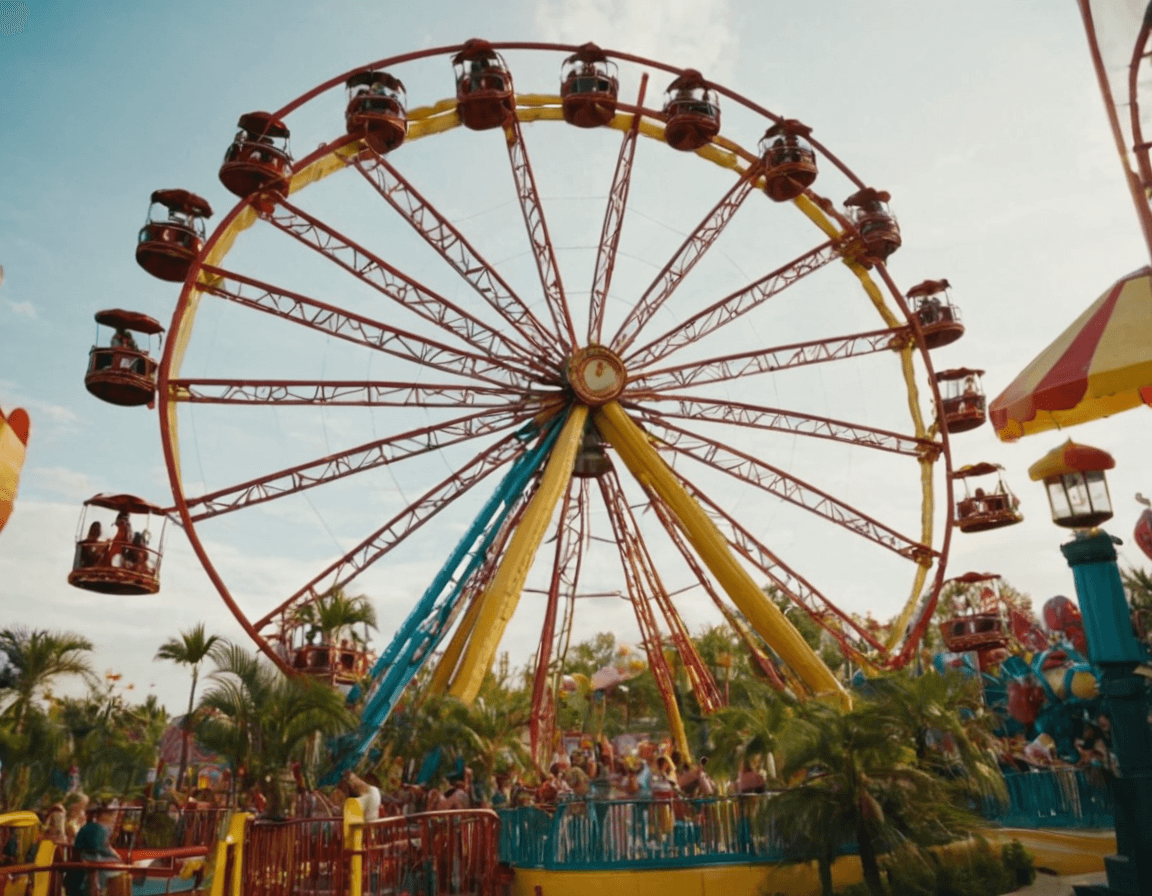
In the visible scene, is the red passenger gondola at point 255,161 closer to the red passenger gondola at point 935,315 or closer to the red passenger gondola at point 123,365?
the red passenger gondola at point 123,365

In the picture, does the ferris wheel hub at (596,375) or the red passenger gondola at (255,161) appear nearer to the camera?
the red passenger gondola at (255,161)

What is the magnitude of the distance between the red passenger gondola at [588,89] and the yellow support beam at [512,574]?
6.86 meters

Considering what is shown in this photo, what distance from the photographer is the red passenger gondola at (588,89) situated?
19984 mm

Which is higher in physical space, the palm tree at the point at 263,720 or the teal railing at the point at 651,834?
the palm tree at the point at 263,720

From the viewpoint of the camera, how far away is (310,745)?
16.0 m

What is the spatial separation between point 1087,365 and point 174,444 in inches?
593

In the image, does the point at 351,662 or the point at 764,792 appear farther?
the point at 351,662

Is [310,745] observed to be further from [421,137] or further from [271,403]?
[421,137]

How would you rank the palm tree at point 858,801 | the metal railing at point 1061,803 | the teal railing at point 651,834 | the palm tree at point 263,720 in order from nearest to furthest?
the palm tree at point 858,801 → the teal railing at point 651,834 → the metal railing at point 1061,803 → the palm tree at point 263,720

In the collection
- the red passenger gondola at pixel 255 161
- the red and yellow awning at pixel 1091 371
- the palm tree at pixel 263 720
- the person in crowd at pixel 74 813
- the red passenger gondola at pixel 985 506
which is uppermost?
the red passenger gondola at pixel 255 161

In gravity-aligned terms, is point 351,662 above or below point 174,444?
below

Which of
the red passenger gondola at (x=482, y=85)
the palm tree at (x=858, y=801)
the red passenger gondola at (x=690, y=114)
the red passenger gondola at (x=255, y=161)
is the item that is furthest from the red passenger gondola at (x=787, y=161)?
the palm tree at (x=858, y=801)

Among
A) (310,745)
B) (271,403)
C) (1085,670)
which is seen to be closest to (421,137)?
A: (271,403)

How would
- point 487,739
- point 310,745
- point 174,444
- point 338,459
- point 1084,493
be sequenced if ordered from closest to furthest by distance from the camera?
point 1084,493
point 310,745
point 174,444
point 338,459
point 487,739
